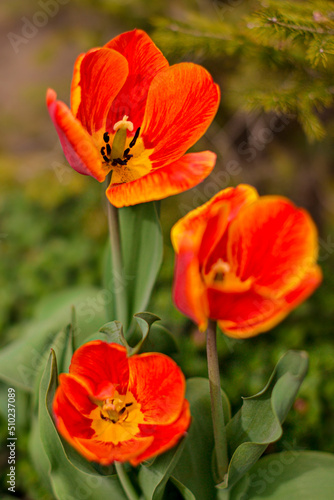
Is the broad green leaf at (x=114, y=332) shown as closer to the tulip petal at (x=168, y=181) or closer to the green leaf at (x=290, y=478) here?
the tulip petal at (x=168, y=181)

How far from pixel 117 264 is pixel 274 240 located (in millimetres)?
213

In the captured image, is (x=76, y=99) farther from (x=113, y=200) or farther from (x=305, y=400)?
(x=305, y=400)

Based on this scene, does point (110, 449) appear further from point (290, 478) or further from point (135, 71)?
point (135, 71)

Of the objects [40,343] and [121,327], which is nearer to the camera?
[121,327]

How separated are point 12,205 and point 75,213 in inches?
6.4

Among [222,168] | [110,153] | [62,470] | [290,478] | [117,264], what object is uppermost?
[110,153]

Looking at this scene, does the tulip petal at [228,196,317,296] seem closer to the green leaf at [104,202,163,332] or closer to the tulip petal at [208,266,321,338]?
the tulip petal at [208,266,321,338]

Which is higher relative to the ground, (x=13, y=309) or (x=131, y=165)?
(x=131, y=165)

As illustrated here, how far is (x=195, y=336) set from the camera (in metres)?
0.90

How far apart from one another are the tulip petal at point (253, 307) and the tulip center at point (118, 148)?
190mm

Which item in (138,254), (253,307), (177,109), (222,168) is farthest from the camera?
(222,168)

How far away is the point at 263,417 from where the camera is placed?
1.52 ft

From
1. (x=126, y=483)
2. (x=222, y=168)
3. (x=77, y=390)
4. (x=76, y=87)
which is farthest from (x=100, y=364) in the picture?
(x=222, y=168)

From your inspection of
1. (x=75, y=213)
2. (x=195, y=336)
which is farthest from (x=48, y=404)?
(x=75, y=213)
